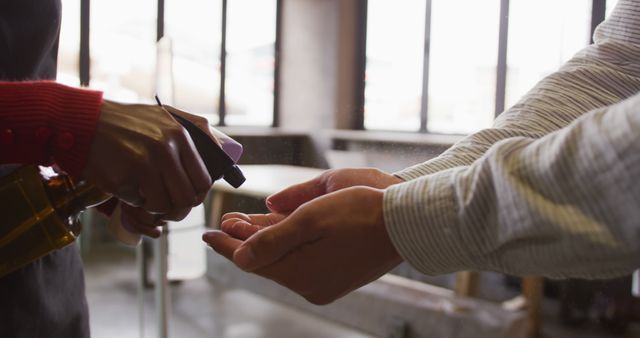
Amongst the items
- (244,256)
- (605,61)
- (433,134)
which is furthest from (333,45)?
(244,256)

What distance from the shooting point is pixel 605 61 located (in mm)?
608

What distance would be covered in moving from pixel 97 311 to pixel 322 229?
2.30 meters

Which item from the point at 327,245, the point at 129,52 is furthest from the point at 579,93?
the point at 129,52

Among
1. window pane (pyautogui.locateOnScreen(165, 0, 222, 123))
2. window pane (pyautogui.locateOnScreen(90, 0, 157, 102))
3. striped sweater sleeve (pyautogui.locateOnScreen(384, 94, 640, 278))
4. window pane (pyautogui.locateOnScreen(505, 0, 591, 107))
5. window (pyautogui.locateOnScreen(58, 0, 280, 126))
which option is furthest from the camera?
window pane (pyautogui.locateOnScreen(90, 0, 157, 102))

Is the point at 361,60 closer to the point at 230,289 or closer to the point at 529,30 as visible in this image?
the point at 529,30

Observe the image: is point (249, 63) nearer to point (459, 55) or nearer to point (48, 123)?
point (459, 55)

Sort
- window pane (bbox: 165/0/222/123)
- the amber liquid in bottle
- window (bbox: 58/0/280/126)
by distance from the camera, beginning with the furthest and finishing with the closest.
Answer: window pane (bbox: 165/0/222/123)
window (bbox: 58/0/280/126)
the amber liquid in bottle

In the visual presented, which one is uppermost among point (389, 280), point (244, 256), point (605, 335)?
point (244, 256)

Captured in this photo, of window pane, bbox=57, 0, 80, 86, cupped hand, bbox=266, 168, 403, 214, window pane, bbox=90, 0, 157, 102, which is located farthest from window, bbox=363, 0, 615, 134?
window pane, bbox=90, 0, 157, 102

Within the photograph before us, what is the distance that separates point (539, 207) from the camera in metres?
0.36

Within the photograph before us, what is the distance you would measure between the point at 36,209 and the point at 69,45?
0.41 meters

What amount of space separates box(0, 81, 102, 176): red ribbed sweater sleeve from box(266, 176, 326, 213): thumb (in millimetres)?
189

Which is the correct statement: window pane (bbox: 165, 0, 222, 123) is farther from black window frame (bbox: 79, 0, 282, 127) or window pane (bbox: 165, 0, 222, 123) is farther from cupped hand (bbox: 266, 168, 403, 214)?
cupped hand (bbox: 266, 168, 403, 214)

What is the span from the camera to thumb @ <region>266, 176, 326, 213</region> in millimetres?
547
